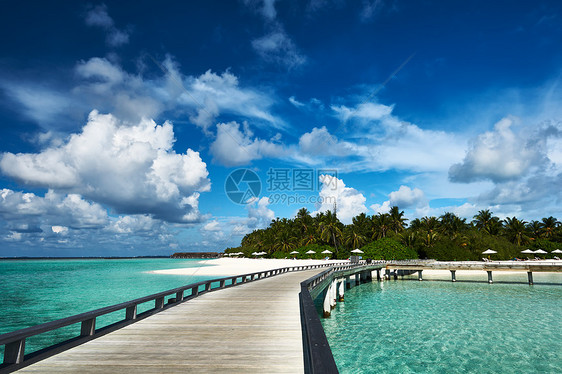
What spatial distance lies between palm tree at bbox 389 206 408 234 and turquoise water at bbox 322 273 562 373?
1958 inches

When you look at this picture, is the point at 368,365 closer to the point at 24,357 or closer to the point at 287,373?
the point at 287,373

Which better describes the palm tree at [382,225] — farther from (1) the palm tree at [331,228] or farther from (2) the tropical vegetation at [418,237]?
(1) the palm tree at [331,228]

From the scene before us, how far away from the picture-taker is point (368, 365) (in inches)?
535

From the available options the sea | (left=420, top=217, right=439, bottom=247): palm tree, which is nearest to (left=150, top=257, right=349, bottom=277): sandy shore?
(left=420, top=217, right=439, bottom=247): palm tree

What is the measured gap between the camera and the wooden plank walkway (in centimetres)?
602

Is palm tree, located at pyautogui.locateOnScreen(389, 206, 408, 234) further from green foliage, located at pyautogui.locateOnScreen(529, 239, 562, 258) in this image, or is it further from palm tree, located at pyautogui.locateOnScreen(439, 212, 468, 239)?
green foliage, located at pyautogui.locateOnScreen(529, 239, 562, 258)

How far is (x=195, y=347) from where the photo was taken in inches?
289

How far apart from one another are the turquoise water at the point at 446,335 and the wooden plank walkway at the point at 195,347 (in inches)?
221

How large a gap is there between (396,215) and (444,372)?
73014mm

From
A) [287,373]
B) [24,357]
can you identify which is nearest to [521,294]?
[287,373]

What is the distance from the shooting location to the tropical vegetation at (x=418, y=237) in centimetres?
6550

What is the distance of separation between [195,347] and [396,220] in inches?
3182

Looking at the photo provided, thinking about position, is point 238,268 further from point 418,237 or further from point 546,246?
point 546,246

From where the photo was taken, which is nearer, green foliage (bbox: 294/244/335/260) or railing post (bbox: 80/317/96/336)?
railing post (bbox: 80/317/96/336)
